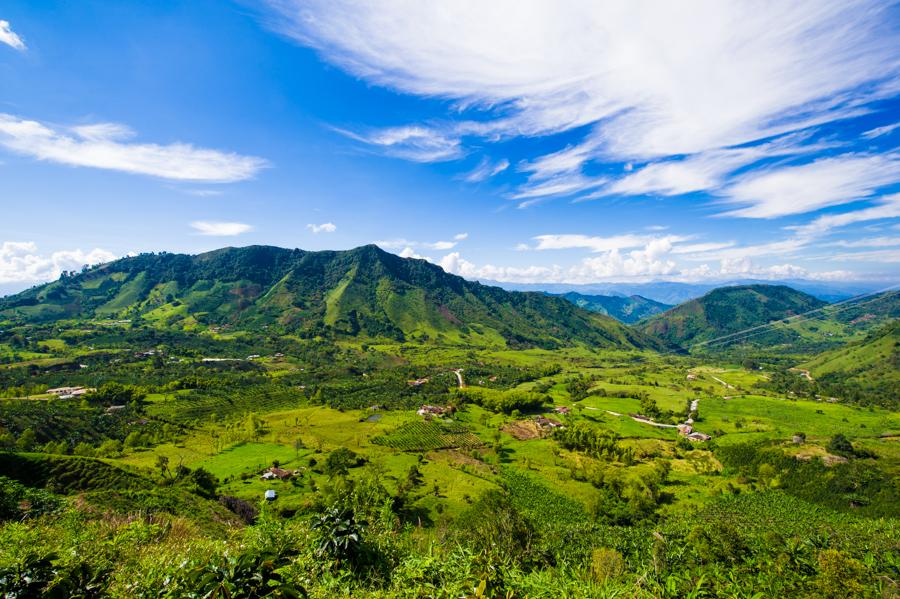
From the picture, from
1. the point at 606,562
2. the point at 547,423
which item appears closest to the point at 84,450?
the point at 606,562

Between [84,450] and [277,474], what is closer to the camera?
[277,474]

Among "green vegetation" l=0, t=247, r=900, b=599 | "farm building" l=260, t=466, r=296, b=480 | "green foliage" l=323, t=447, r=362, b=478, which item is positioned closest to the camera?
"green vegetation" l=0, t=247, r=900, b=599

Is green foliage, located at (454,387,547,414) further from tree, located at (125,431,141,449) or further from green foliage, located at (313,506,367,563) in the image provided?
green foliage, located at (313,506,367,563)

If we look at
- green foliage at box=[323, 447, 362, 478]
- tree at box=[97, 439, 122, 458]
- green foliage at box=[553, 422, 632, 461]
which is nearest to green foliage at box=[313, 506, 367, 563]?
green foliage at box=[323, 447, 362, 478]

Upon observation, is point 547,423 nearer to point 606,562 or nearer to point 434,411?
point 434,411

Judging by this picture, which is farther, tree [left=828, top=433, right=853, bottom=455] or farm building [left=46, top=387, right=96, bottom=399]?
farm building [left=46, top=387, right=96, bottom=399]

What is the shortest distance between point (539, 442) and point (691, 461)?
31.7m

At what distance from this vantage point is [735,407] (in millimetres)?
114875

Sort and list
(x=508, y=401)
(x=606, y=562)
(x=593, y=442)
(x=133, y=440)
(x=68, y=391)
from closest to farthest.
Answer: (x=606, y=562) < (x=133, y=440) < (x=593, y=442) < (x=68, y=391) < (x=508, y=401)

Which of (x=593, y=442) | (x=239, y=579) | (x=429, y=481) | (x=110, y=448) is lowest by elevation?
(x=593, y=442)

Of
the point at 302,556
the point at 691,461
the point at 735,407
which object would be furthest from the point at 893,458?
the point at 302,556

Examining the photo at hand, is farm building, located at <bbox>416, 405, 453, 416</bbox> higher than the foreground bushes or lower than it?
lower

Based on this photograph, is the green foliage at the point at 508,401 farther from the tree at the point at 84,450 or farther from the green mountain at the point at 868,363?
the green mountain at the point at 868,363

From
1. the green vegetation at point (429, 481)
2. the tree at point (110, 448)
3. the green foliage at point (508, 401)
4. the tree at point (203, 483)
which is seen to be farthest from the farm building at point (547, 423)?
the tree at point (110, 448)
